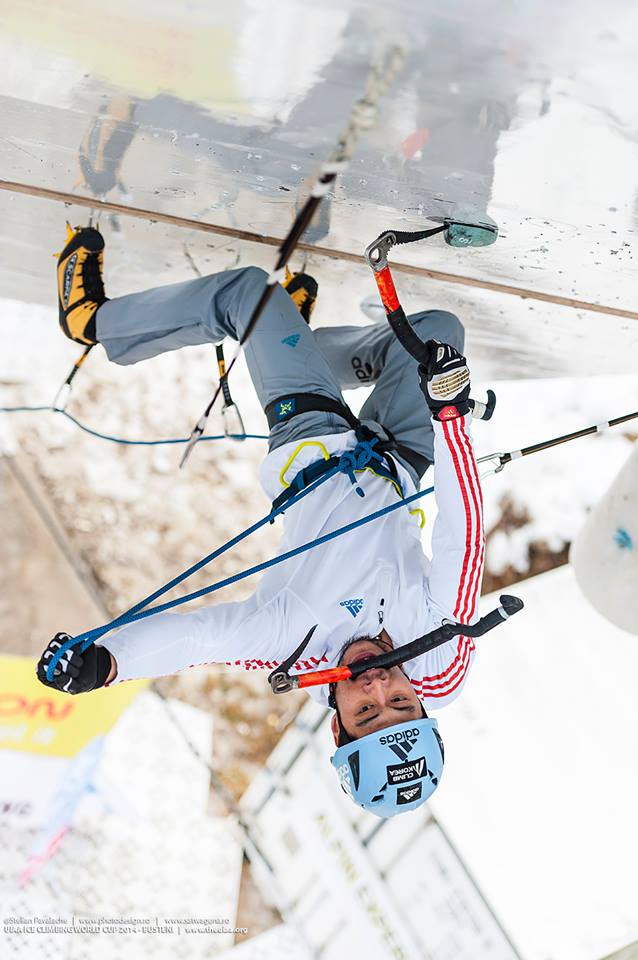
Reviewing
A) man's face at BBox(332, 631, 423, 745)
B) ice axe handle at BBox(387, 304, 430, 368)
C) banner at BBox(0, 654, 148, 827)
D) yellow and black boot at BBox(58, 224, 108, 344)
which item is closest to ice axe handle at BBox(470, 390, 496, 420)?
ice axe handle at BBox(387, 304, 430, 368)

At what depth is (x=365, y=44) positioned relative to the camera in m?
1.23

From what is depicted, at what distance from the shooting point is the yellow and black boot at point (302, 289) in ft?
7.24

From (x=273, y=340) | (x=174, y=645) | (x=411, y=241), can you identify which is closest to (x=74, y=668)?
(x=174, y=645)

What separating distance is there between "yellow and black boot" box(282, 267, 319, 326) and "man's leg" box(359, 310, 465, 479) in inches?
10.8

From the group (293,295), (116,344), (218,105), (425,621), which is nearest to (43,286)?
(116,344)

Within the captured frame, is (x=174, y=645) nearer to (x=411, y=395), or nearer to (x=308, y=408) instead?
(x=308, y=408)

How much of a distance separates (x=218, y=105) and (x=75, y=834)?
3.71 metres

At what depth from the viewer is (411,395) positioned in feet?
6.75

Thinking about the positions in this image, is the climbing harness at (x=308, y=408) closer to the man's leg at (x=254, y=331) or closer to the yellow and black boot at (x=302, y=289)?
the man's leg at (x=254, y=331)

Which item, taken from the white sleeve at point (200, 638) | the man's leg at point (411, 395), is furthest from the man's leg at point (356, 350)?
the white sleeve at point (200, 638)

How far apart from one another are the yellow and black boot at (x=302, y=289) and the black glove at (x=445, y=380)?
0.69m

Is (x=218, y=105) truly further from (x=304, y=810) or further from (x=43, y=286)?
(x=304, y=810)

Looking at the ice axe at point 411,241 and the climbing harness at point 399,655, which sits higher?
the ice axe at point 411,241

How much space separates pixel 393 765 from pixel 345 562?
423 millimetres
